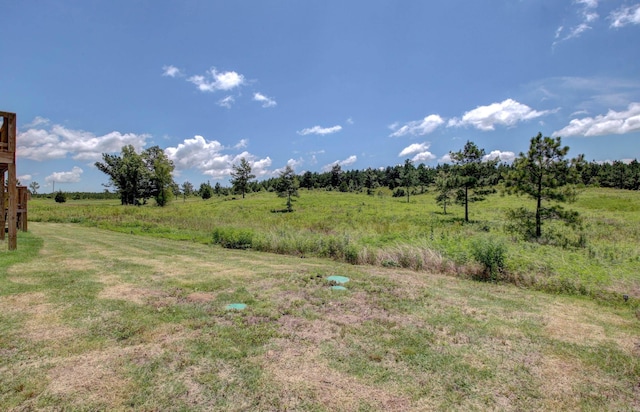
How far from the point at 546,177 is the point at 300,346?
16.3m

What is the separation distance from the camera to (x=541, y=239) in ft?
49.7

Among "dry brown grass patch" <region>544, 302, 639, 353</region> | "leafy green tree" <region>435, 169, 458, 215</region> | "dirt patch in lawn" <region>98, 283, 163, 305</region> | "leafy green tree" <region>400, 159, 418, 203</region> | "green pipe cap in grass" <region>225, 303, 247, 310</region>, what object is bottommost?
"dry brown grass patch" <region>544, 302, 639, 353</region>

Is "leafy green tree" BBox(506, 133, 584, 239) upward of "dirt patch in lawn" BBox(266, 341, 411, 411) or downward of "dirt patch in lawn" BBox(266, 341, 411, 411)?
upward

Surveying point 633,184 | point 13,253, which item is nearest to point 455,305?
point 13,253

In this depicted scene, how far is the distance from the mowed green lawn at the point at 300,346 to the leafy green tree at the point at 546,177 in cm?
1059

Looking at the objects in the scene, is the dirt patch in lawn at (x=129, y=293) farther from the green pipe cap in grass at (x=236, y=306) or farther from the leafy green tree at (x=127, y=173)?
the leafy green tree at (x=127, y=173)

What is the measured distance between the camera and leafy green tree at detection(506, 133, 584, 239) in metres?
14.9

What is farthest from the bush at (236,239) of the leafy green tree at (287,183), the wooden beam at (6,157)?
the leafy green tree at (287,183)

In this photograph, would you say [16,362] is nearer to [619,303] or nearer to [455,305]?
[455,305]

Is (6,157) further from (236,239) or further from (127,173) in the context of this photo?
(127,173)

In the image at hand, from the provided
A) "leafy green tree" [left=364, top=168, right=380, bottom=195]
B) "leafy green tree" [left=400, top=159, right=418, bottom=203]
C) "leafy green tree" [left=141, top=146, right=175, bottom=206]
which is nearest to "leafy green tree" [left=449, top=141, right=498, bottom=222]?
"leafy green tree" [left=400, top=159, right=418, bottom=203]

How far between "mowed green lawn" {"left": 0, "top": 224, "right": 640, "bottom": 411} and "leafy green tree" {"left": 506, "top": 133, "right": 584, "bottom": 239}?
10587mm

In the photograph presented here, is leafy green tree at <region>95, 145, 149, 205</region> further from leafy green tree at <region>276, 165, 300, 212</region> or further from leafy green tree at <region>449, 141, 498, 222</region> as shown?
leafy green tree at <region>449, 141, 498, 222</region>

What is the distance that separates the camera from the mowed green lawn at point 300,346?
306cm
